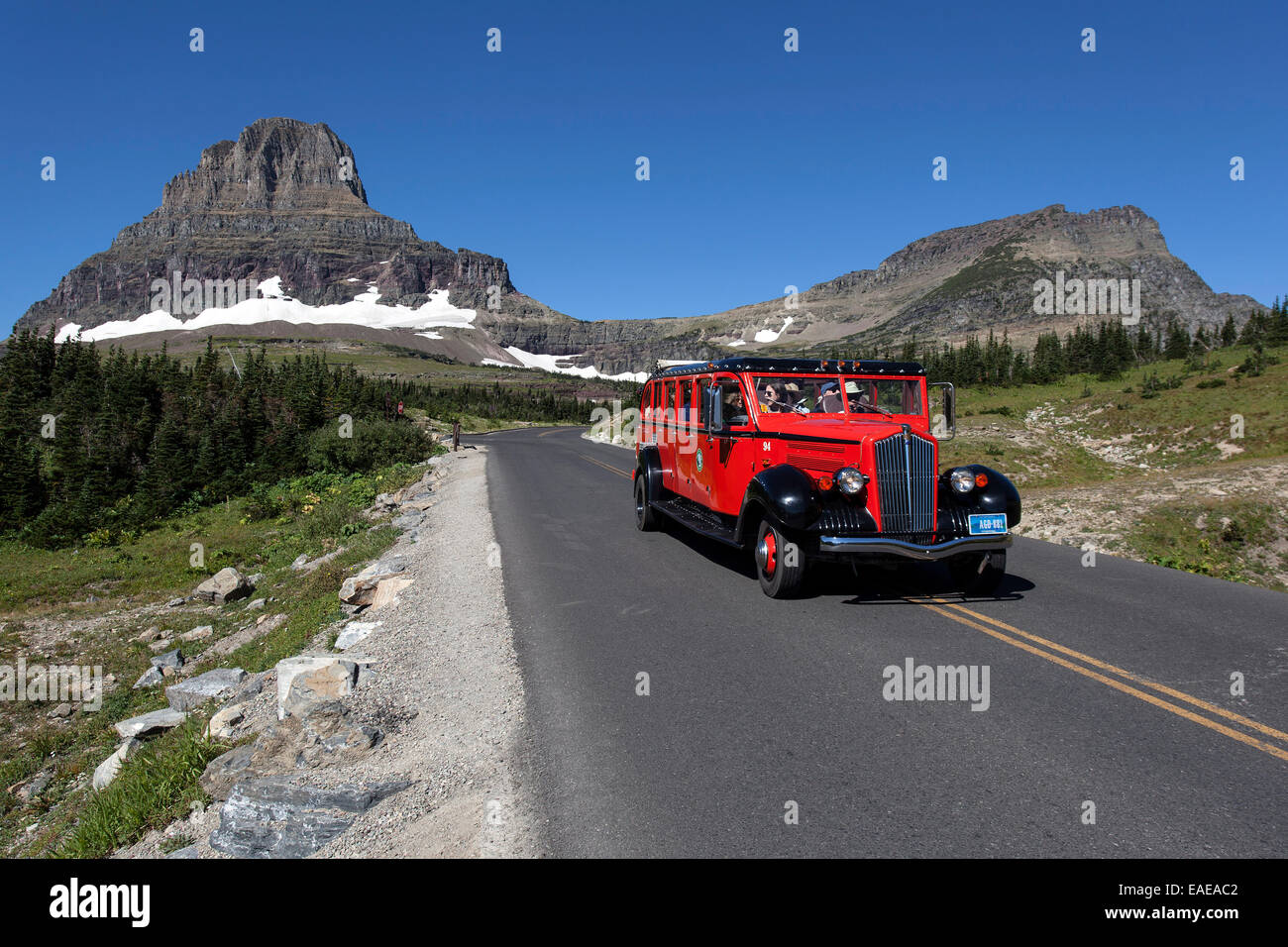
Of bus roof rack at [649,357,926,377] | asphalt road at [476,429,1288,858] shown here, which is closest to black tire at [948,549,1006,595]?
asphalt road at [476,429,1288,858]

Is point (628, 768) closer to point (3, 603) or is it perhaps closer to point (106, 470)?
point (3, 603)

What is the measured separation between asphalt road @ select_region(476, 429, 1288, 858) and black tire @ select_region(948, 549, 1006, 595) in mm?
208

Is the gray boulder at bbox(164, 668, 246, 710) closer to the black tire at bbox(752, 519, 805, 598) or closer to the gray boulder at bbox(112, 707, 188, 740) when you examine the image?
the gray boulder at bbox(112, 707, 188, 740)

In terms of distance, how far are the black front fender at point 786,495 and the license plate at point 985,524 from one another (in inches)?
70.2

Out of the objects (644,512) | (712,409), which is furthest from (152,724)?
(712,409)

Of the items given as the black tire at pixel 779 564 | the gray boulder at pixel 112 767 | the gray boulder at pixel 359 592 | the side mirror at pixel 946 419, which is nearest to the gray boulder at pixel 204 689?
the gray boulder at pixel 112 767

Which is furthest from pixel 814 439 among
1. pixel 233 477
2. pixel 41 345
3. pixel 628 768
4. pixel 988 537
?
pixel 41 345

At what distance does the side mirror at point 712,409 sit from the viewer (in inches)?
410

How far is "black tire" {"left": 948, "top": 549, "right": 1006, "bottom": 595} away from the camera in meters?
8.42

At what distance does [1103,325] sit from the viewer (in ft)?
182

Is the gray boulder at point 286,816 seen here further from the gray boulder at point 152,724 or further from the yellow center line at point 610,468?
the yellow center line at point 610,468

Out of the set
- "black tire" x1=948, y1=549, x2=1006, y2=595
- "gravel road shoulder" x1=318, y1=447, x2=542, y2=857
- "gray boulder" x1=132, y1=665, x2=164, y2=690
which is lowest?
"gray boulder" x1=132, y1=665, x2=164, y2=690

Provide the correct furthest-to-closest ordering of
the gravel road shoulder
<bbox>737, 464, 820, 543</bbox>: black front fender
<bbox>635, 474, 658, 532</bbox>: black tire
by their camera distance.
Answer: <bbox>635, 474, 658, 532</bbox>: black tire
<bbox>737, 464, 820, 543</bbox>: black front fender
the gravel road shoulder

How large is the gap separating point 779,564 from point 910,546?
1414mm
